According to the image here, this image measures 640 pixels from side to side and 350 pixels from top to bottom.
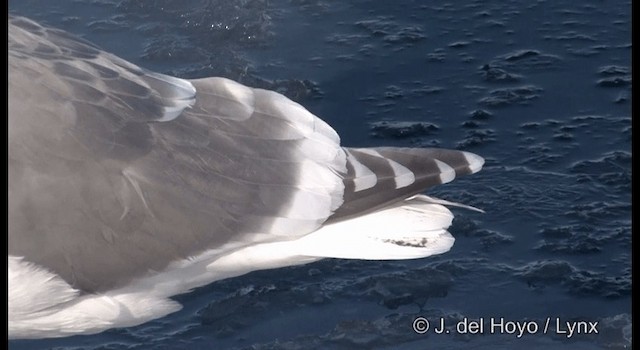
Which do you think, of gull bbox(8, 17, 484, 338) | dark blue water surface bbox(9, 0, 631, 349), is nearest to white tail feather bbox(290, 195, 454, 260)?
gull bbox(8, 17, 484, 338)

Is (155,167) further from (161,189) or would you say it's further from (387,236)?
(387,236)

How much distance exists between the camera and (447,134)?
16.5 feet

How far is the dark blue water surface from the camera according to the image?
4273mm

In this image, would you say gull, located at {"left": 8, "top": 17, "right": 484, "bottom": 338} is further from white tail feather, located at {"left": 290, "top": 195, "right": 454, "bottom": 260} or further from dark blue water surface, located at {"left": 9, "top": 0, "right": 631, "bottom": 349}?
dark blue water surface, located at {"left": 9, "top": 0, "right": 631, "bottom": 349}

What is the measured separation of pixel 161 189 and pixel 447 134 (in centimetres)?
174

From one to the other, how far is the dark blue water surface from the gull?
46cm

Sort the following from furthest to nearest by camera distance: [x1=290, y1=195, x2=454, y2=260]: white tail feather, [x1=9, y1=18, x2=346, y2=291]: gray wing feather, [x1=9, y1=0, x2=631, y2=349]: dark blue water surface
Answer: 1. [x1=9, y1=0, x2=631, y2=349]: dark blue water surface
2. [x1=290, y1=195, x2=454, y2=260]: white tail feather
3. [x1=9, y1=18, x2=346, y2=291]: gray wing feather

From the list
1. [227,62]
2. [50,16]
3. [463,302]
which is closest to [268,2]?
[227,62]

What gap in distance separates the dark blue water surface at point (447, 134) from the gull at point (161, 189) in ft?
1.50

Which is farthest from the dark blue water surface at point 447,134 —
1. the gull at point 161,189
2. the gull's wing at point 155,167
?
the gull's wing at point 155,167

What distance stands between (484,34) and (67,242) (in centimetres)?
268

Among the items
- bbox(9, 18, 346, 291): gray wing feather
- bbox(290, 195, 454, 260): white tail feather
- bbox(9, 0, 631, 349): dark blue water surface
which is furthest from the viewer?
bbox(9, 0, 631, 349): dark blue water surface

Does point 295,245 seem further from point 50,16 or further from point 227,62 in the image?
point 50,16

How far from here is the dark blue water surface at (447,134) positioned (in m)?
4.27
